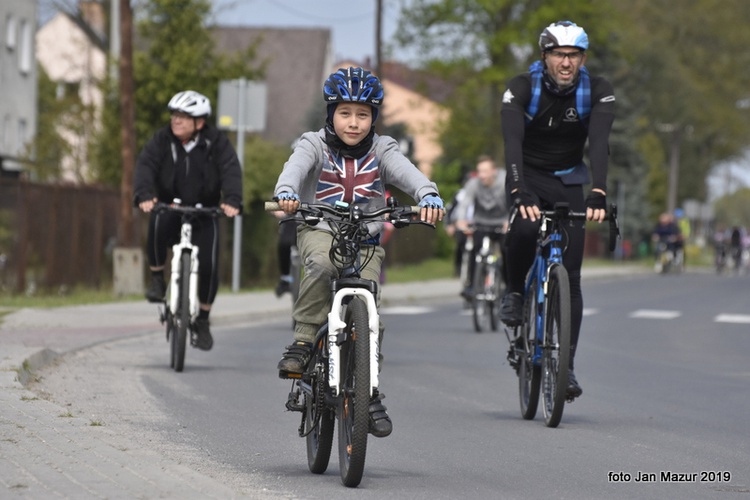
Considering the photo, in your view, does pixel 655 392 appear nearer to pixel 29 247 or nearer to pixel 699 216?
pixel 29 247

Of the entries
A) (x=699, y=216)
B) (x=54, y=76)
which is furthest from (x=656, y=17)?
(x=54, y=76)

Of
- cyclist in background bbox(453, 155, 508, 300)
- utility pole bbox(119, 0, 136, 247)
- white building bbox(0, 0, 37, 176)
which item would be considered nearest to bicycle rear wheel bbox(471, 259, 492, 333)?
cyclist in background bbox(453, 155, 508, 300)

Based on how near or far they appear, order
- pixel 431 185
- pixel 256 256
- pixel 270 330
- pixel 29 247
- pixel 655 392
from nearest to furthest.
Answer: pixel 431 185
pixel 655 392
pixel 270 330
pixel 29 247
pixel 256 256

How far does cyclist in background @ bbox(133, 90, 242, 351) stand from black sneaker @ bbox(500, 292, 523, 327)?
3.13 meters

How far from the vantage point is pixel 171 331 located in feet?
38.7

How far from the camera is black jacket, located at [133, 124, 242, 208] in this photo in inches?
466

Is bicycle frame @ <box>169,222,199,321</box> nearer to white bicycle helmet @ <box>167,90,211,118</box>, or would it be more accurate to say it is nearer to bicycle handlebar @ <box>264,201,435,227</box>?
white bicycle helmet @ <box>167,90,211,118</box>

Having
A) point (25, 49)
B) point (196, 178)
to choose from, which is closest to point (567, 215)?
point (196, 178)

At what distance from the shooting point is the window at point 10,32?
4747 cm

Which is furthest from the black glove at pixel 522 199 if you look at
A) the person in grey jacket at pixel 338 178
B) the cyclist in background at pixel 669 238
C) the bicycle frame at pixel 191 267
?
the cyclist in background at pixel 669 238

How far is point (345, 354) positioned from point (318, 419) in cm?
31

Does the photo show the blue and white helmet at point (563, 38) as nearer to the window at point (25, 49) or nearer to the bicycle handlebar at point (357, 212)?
the bicycle handlebar at point (357, 212)

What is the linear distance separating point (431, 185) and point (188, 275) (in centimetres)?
507

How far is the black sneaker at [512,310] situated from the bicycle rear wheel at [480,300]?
25.1ft
